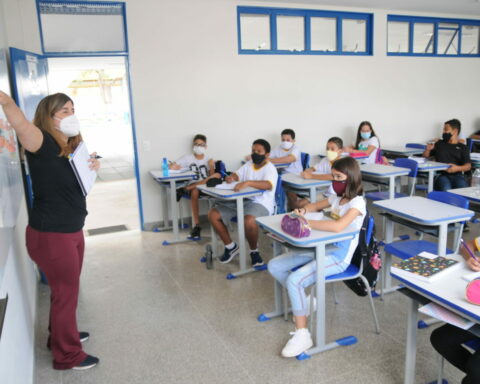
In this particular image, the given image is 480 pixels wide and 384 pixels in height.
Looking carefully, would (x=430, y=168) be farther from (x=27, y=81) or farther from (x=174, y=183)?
(x=27, y=81)

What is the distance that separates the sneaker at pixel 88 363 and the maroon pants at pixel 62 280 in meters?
0.02

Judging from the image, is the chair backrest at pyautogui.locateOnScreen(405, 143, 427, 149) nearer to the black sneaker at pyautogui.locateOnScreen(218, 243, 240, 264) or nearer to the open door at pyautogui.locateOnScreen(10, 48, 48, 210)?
the black sneaker at pyautogui.locateOnScreen(218, 243, 240, 264)

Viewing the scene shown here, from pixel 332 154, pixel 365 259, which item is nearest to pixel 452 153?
pixel 332 154

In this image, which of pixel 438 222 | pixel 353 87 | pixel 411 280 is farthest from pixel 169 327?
pixel 353 87

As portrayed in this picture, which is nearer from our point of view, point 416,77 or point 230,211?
point 230,211

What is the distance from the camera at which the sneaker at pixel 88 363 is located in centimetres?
272

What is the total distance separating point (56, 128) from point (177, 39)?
3850 mm

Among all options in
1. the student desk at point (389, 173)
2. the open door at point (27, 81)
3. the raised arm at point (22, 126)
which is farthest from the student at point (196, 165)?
the raised arm at point (22, 126)

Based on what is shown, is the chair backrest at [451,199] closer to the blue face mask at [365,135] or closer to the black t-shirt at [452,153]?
the black t-shirt at [452,153]

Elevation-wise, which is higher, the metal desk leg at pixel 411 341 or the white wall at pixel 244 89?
the white wall at pixel 244 89

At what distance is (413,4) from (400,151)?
2.38m

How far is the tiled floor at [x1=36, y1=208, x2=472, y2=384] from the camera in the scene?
2596 mm

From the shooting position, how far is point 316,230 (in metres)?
2.77

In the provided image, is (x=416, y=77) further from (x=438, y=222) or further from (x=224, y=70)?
(x=438, y=222)
